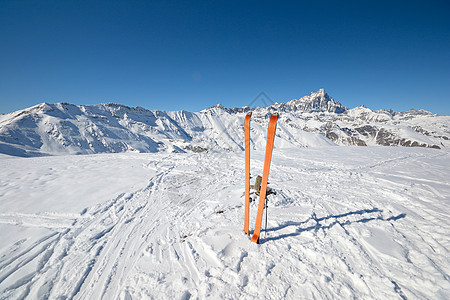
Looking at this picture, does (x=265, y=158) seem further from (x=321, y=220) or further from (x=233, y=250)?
(x=321, y=220)

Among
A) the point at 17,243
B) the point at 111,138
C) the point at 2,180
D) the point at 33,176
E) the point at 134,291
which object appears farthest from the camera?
the point at 111,138

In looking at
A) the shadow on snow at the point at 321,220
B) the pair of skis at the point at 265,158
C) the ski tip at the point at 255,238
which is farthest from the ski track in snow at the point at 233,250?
the pair of skis at the point at 265,158

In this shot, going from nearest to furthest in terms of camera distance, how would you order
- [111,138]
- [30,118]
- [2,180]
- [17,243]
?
1. [17,243]
2. [2,180]
3. [30,118]
4. [111,138]

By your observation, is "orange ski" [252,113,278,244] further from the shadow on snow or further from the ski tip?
the shadow on snow

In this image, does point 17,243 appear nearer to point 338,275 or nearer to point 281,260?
point 281,260

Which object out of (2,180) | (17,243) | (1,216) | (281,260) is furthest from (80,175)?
(281,260)

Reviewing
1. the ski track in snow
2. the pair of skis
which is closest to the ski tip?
the pair of skis

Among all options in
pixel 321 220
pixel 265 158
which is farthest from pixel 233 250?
pixel 321 220

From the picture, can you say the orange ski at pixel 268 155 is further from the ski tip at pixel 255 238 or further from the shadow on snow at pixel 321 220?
the shadow on snow at pixel 321 220

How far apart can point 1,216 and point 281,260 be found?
9519 mm

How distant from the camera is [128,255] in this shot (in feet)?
13.9

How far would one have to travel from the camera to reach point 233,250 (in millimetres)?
4031

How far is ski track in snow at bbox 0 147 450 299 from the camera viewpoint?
3.18 m

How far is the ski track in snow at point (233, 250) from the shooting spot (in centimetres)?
318
